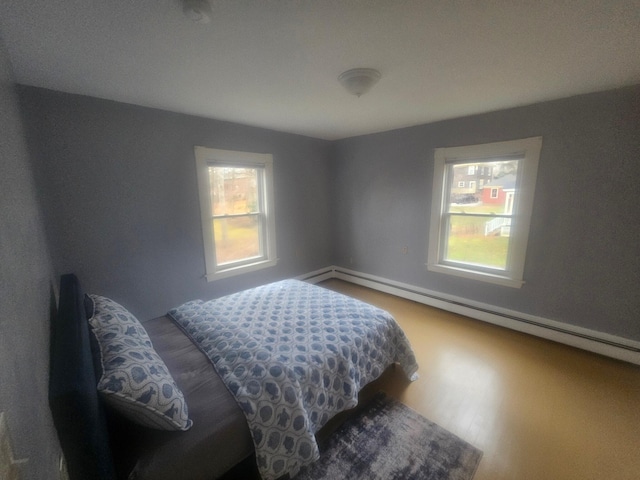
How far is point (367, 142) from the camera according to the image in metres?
3.66

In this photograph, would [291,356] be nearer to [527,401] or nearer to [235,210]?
[527,401]

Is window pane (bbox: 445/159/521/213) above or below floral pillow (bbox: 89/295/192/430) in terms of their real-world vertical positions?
above

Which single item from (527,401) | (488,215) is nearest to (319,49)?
(488,215)

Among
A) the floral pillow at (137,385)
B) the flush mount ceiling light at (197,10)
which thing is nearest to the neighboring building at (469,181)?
the flush mount ceiling light at (197,10)

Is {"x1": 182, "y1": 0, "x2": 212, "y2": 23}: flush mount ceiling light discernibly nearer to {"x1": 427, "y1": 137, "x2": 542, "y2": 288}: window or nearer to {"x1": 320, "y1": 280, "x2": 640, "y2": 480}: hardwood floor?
{"x1": 320, "y1": 280, "x2": 640, "y2": 480}: hardwood floor

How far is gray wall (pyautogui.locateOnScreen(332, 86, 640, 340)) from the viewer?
2076mm

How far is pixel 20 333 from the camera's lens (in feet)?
2.67

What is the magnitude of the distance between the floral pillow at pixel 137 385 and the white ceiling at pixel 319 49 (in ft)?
4.94

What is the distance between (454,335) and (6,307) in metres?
3.14

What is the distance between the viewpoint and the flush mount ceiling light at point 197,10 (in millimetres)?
1040

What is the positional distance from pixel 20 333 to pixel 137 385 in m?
0.43

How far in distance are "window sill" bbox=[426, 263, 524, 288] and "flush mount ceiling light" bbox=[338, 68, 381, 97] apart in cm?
230

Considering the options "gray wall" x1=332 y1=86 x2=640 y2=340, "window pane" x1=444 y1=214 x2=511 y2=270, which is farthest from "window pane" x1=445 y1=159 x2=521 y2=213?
"gray wall" x1=332 y1=86 x2=640 y2=340

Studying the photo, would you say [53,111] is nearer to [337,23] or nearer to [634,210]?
[337,23]
